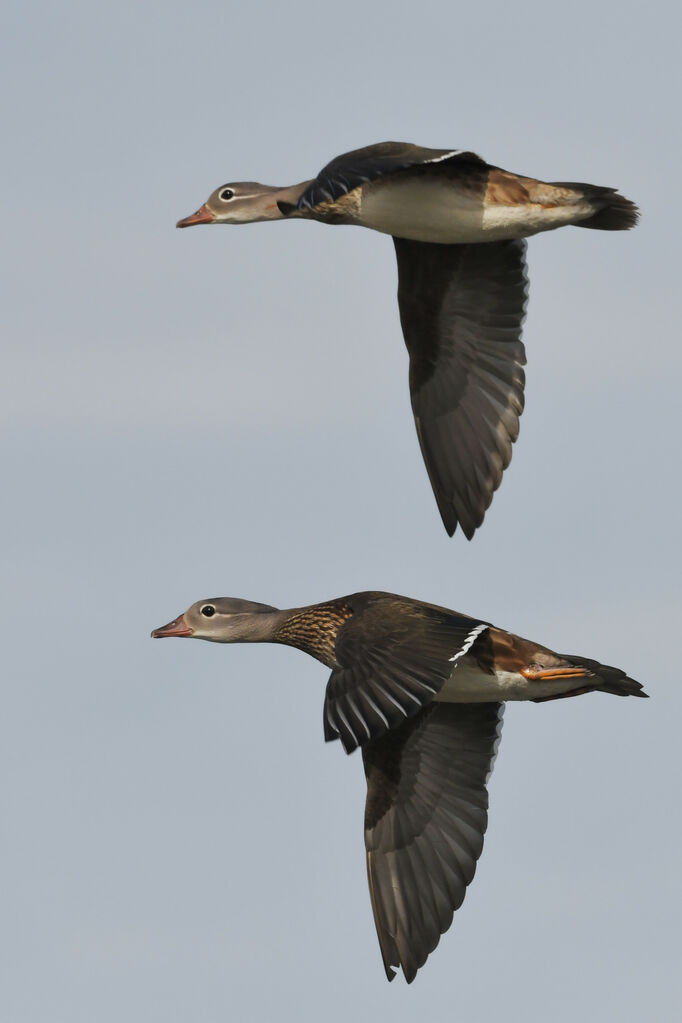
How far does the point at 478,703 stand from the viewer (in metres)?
18.0

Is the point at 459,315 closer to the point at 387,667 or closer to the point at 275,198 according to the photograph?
the point at 275,198

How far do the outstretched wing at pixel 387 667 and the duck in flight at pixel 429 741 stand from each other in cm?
2

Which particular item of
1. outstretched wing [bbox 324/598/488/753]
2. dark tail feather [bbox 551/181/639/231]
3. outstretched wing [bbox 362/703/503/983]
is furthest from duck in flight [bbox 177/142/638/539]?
outstretched wing [bbox 324/598/488/753]

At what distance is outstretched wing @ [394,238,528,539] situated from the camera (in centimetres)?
1916

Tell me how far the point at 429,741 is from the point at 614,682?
1576mm

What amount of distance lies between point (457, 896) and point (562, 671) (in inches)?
66.2

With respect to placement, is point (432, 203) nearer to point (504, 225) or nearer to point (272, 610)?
point (504, 225)

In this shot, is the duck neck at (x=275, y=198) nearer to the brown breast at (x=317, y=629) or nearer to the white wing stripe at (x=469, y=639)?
the brown breast at (x=317, y=629)

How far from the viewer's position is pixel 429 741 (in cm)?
1809

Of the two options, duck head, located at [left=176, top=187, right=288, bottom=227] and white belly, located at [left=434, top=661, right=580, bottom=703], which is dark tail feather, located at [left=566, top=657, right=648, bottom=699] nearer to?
white belly, located at [left=434, top=661, right=580, bottom=703]

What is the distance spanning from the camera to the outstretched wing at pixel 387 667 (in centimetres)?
1536

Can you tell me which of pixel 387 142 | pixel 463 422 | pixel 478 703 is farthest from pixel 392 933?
pixel 387 142

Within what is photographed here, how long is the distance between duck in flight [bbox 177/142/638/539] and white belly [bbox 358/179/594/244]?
0.02 m

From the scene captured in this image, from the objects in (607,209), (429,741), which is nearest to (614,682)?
(429,741)
